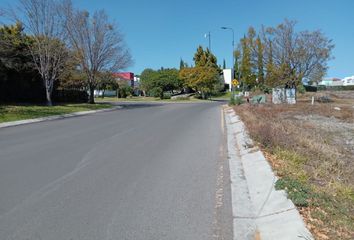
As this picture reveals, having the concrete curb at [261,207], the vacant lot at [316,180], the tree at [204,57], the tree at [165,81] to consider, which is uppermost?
the tree at [204,57]

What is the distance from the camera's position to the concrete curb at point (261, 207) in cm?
475

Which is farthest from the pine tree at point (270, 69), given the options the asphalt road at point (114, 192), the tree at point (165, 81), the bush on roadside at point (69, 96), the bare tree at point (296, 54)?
the tree at point (165, 81)

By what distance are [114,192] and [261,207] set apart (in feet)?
8.36

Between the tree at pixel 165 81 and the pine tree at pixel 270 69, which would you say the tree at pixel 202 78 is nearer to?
the tree at pixel 165 81

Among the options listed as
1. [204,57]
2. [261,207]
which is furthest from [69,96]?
[261,207]

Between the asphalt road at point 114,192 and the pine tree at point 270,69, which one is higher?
the pine tree at point 270,69

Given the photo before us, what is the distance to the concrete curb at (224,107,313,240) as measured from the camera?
4746 millimetres

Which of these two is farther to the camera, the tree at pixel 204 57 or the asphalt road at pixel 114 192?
the tree at pixel 204 57

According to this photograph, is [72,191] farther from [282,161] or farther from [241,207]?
[282,161]

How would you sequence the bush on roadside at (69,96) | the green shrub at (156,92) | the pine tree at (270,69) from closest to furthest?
the pine tree at (270,69) → the bush on roadside at (69,96) → the green shrub at (156,92)

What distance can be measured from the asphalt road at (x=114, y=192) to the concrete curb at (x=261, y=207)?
0.67 feet

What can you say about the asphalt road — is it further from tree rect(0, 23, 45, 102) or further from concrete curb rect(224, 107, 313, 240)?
tree rect(0, 23, 45, 102)

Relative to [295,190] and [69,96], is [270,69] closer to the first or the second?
[69,96]

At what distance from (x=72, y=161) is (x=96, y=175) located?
1.79 metres
